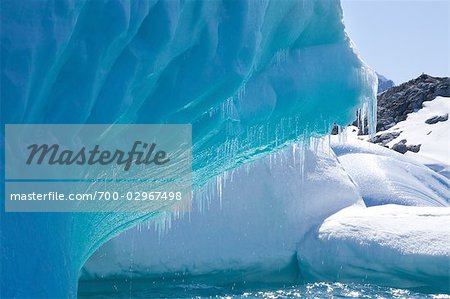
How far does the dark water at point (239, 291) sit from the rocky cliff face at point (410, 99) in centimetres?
2907

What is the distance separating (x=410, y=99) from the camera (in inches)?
1527

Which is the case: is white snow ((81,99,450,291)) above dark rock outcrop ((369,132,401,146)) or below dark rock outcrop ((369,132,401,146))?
below

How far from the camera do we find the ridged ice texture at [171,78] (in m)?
3.21

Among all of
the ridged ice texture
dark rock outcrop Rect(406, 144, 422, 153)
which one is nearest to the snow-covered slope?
dark rock outcrop Rect(406, 144, 422, 153)

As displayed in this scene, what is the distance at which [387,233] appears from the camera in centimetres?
1016

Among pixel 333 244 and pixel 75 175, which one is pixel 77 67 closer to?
pixel 75 175

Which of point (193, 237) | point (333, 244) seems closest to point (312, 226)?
point (333, 244)

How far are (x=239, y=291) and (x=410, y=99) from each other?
3199cm

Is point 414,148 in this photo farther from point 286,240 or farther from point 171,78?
point 171,78

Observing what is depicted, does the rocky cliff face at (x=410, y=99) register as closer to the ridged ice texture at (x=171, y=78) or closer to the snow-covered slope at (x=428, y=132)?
the snow-covered slope at (x=428, y=132)

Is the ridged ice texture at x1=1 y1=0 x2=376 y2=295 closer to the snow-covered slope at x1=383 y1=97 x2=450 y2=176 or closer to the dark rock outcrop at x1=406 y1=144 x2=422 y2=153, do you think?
the snow-covered slope at x1=383 y1=97 x2=450 y2=176

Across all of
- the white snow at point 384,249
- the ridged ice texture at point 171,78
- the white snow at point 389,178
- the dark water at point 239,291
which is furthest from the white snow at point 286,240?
the ridged ice texture at point 171,78

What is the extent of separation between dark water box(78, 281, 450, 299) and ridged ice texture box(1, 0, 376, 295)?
9.85ft

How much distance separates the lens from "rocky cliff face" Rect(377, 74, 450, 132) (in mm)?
38156
